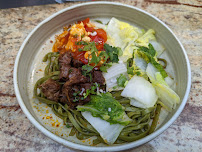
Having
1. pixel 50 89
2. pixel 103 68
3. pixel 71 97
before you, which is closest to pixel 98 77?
pixel 103 68

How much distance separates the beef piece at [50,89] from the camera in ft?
7.38

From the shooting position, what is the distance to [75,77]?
2229 millimetres

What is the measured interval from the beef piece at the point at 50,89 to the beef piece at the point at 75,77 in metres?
0.19

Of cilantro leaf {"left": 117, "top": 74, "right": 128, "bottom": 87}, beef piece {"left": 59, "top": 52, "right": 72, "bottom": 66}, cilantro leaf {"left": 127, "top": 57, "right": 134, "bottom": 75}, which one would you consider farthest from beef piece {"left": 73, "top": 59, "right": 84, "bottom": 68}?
cilantro leaf {"left": 127, "top": 57, "right": 134, "bottom": 75}

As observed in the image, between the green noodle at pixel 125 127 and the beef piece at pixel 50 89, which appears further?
the beef piece at pixel 50 89

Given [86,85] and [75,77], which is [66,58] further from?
[86,85]

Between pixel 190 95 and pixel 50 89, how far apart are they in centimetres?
214

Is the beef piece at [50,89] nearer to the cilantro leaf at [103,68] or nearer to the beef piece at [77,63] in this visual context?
the beef piece at [77,63]

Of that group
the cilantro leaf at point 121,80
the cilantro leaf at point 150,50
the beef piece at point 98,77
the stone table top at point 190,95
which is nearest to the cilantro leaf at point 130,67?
the cilantro leaf at point 121,80

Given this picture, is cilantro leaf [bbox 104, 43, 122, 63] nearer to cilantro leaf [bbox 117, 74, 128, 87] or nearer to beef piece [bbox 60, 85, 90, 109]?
cilantro leaf [bbox 117, 74, 128, 87]

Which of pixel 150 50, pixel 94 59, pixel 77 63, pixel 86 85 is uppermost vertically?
pixel 150 50

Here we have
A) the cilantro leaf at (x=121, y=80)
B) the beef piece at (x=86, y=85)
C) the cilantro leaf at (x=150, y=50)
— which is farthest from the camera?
the cilantro leaf at (x=150, y=50)

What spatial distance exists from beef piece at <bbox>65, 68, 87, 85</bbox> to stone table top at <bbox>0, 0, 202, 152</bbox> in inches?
33.8

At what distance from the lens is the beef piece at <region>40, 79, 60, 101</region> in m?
2.25
